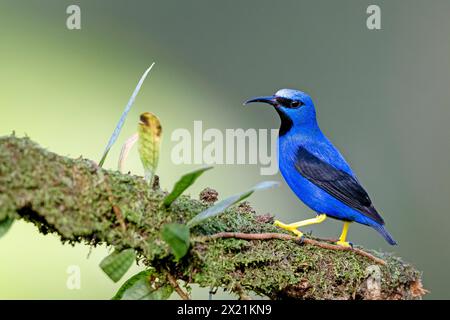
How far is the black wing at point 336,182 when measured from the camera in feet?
10.9

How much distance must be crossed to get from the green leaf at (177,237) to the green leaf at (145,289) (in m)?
0.19

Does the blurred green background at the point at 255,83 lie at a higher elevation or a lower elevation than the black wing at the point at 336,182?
higher

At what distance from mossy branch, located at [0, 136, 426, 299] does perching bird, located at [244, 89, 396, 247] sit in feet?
2.05

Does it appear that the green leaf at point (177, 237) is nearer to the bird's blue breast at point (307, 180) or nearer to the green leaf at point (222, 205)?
the green leaf at point (222, 205)

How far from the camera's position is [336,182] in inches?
133

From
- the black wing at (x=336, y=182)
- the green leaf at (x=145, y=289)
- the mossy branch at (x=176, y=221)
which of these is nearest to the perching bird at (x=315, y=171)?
the black wing at (x=336, y=182)

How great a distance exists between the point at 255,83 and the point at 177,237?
515cm

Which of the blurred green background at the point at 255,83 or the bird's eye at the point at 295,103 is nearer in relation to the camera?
the bird's eye at the point at 295,103

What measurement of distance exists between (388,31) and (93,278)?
478 cm

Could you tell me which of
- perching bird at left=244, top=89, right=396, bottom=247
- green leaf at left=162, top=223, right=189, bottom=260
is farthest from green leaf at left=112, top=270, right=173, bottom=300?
perching bird at left=244, top=89, right=396, bottom=247

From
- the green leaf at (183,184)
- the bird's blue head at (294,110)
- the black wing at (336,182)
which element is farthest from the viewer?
the bird's blue head at (294,110)

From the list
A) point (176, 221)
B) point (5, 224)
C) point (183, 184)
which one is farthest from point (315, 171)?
point (5, 224)

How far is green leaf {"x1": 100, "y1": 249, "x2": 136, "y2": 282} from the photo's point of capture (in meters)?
2.11

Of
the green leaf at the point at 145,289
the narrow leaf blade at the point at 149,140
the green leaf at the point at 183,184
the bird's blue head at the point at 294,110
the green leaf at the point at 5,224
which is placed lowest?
the green leaf at the point at 145,289
